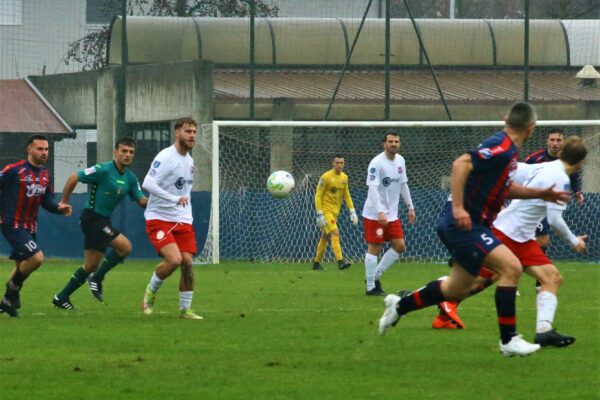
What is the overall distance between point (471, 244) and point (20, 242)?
233 inches

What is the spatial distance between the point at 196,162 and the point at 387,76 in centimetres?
454

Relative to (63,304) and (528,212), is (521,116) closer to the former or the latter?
(528,212)

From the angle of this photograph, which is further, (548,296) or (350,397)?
(548,296)

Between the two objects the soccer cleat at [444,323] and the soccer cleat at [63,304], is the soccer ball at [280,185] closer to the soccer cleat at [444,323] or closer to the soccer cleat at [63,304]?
the soccer cleat at [63,304]

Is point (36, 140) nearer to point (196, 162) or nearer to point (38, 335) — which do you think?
point (38, 335)

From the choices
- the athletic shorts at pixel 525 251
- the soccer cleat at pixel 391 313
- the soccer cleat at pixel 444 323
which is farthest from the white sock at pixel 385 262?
the soccer cleat at pixel 391 313

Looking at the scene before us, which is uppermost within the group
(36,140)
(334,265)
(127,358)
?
(36,140)

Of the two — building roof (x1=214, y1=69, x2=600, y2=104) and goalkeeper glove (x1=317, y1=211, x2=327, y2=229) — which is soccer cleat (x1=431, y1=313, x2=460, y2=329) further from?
building roof (x1=214, y1=69, x2=600, y2=104)

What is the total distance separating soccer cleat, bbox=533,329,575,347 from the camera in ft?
34.5

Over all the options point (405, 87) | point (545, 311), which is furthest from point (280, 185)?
point (545, 311)

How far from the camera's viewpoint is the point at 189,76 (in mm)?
27844

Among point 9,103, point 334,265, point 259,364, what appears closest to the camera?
point 259,364

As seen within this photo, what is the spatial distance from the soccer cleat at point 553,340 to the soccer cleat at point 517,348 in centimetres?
80

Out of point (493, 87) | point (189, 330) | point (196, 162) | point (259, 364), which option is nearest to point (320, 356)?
point (259, 364)
